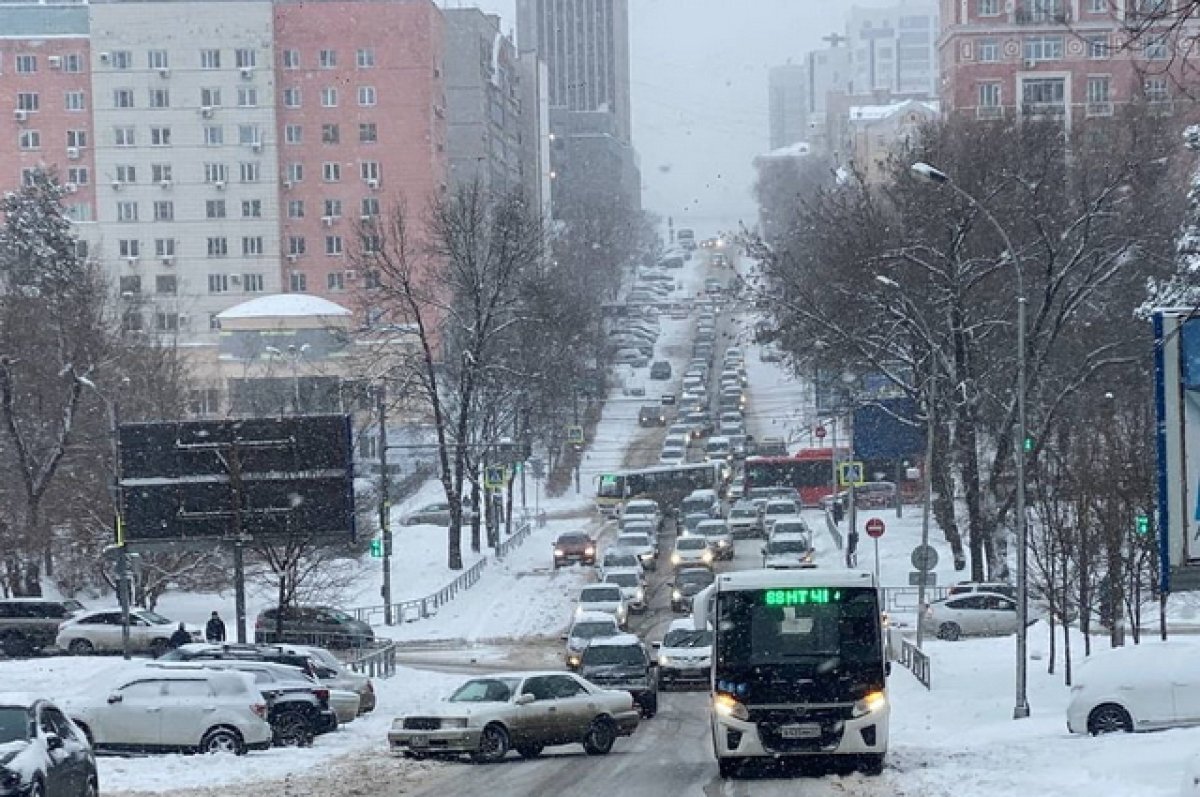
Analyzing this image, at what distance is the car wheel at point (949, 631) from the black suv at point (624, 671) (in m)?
15.0

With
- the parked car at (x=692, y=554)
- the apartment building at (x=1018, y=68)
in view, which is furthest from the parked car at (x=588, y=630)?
the apartment building at (x=1018, y=68)

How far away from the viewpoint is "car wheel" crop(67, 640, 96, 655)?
149ft

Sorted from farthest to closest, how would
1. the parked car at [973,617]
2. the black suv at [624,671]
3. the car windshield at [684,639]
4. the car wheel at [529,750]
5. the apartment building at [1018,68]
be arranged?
1. the apartment building at [1018,68]
2. the parked car at [973,617]
3. the car windshield at [684,639]
4. the black suv at [624,671]
5. the car wheel at [529,750]

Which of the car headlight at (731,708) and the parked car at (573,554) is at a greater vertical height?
the car headlight at (731,708)

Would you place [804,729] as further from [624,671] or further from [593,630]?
[593,630]

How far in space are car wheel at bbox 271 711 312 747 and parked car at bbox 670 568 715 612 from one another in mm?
26047

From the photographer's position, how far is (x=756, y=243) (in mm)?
56094

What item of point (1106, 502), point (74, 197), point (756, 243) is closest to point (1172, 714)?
point (1106, 502)

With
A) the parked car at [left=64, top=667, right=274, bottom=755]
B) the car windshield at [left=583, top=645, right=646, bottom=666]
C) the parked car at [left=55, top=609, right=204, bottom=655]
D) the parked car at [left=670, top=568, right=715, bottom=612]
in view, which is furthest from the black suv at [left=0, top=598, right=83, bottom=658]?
the parked car at [left=64, top=667, right=274, bottom=755]

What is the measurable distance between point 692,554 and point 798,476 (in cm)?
2251

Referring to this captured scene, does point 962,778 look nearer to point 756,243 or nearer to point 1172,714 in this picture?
point 1172,714

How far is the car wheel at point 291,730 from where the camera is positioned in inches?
1091

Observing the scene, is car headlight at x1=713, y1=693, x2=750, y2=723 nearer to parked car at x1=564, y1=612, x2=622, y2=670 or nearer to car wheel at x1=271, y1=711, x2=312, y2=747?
car wheel at x1=271, y1=711, x2=312, y2=747

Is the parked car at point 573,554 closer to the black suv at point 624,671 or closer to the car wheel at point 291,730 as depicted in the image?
the black suv at point 624,671
